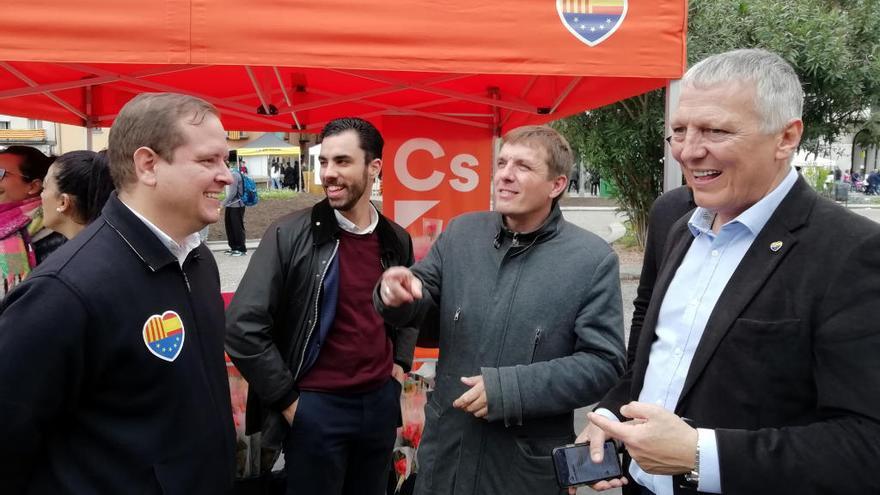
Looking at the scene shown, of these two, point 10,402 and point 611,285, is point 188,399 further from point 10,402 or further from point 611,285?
point 611,285

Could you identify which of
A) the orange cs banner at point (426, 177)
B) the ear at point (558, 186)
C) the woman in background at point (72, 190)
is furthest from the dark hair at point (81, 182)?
the orange cs banner at point (426, 177)

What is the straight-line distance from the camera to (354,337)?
8.70 ft

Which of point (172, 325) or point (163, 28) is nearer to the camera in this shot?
point (172, 325)

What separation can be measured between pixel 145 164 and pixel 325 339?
3.95ft

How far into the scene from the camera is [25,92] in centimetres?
425

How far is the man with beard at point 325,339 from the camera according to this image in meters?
2.52

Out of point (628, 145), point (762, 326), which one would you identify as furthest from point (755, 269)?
point (628, 145)

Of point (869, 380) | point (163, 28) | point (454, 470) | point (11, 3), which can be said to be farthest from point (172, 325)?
point (11, 3)

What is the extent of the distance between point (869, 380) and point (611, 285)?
0.92 meters

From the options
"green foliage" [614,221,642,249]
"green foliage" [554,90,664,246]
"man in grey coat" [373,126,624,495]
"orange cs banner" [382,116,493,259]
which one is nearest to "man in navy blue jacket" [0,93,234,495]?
"man in grey coat" [373,126,624,495]

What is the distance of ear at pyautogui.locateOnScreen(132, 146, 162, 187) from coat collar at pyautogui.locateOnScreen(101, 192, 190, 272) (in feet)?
0.26

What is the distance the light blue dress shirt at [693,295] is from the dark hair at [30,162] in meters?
2.85

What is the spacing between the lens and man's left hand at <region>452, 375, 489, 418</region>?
1.85 m

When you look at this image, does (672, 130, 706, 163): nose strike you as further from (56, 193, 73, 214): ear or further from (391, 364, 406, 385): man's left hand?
(56, 193, 73, 214): ear
